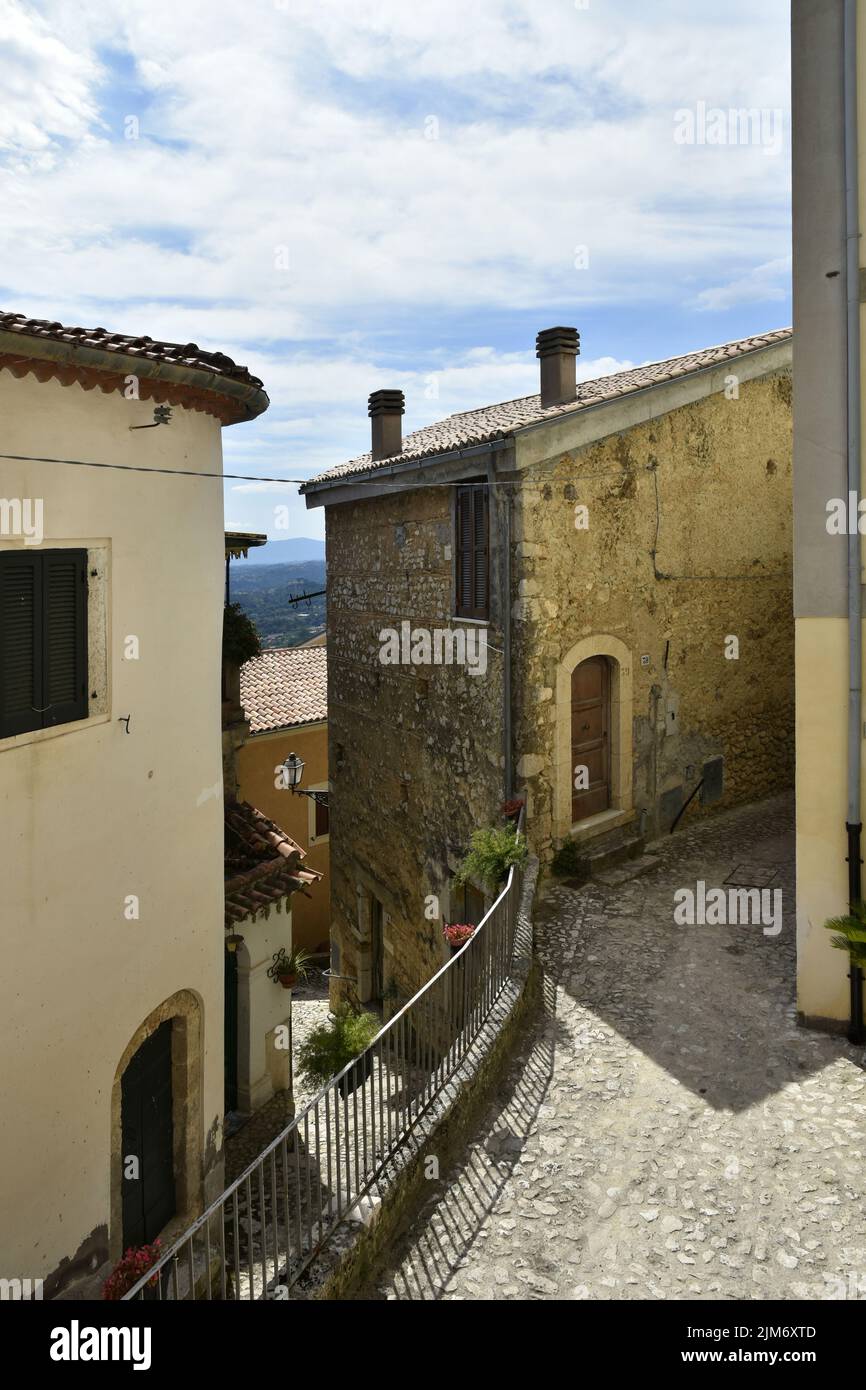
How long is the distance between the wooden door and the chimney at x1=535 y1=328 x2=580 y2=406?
129 inches

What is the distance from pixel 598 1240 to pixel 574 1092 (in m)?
1.55

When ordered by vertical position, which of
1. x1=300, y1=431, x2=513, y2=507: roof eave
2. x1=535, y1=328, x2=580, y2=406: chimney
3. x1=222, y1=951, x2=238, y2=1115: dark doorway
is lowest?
x1=222, y1=951, x2=238, y2=1115: dark doorway

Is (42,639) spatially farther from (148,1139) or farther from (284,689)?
(284,689)

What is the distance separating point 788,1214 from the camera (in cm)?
545

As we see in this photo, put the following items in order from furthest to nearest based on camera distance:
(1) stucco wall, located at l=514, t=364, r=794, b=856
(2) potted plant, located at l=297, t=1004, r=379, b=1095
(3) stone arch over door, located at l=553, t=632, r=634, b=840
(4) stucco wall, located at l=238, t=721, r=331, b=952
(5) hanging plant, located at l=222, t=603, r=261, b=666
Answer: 1. (4) stucco wall, located at l=238, t=721, r=331, b=952
2. (3) stone arch over door, located at l=553, t=632, r=634, b=840
3. (1) stucco wall, located at l=514, t=364, r=794, b=856
4. (5) hanging plant, located at l=222, t=603, r=261, b=666
5. (2) potted plant, located at l=297, t=1004, r=379, b=1095

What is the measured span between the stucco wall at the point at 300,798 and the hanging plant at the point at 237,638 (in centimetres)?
831

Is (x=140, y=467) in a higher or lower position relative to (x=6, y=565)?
Result: higher

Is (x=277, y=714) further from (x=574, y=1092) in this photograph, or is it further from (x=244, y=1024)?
(x=574, y=1092)

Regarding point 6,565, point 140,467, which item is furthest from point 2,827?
point 140,467

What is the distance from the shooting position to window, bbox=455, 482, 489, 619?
11.2m

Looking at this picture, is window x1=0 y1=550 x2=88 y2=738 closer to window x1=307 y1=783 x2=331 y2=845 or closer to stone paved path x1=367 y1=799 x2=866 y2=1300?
stone paved path x1=367 y1=799 x2=866 y2=1300

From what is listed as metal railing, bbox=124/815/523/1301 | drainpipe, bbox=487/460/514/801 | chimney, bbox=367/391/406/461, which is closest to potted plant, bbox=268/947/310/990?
metal railing, bbox=124/815/523/1301

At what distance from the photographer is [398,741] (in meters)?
13.7

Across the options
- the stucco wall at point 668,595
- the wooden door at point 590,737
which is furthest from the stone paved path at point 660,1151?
the stucco wall at point 668,595
